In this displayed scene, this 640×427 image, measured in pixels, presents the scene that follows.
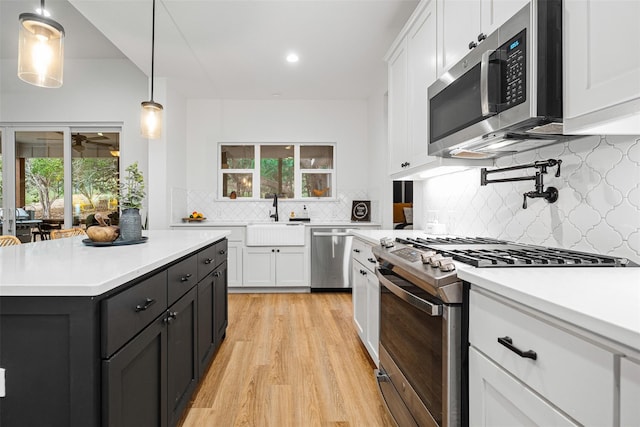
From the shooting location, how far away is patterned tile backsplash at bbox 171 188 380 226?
501 cm

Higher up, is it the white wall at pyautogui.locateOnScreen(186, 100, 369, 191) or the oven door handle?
the white wall at pyautogui.locateOnScreen(186, 100, 369, 191)

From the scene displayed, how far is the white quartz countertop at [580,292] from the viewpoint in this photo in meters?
0.61

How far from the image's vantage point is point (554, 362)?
2.48 ft

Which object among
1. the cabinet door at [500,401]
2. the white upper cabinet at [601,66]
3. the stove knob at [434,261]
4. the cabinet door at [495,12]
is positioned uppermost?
the cabinet door at [495,12]

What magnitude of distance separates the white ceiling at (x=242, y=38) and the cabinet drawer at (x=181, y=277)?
2084 mm

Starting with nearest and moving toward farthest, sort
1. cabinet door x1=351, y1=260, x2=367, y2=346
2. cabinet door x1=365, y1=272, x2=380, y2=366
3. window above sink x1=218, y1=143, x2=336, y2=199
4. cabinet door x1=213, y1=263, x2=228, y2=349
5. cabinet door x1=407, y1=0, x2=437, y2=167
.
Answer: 1. cabinet door x1=407, y1=0, x2=437, y2=167
2. cabinet door x1=365, y1=272, x2=380, y2=366
3. cabinet door x1=213, y1=263, x2=228, y2=349
4. cabinet door x1=351, y1=260, x2=367, y2=346
5. window above sink x1=218, y1=143, x2=336, y2=199

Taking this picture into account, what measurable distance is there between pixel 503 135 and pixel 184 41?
3.09m

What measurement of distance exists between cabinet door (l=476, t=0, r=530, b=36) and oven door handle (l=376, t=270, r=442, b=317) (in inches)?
44.2

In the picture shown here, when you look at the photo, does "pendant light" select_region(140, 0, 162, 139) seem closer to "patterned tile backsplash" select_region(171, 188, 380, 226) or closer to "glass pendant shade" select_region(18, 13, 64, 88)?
"glass pendant shade" select_region(18, 13, 64, 88)

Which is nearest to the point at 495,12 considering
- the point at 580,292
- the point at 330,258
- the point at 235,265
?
the point at 580,292

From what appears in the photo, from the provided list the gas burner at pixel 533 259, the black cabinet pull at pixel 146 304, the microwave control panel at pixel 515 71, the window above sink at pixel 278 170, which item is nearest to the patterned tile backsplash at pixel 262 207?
the window above sink at pixel 278 170

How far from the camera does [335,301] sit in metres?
4.12

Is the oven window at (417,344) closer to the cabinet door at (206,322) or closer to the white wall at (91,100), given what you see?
the cabinet door at (206,322)

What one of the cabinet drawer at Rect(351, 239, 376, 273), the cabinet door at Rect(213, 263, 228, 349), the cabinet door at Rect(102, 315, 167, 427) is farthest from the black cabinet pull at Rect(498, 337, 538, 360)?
the cabinet door at Rect(213, 263, 228, 349)
